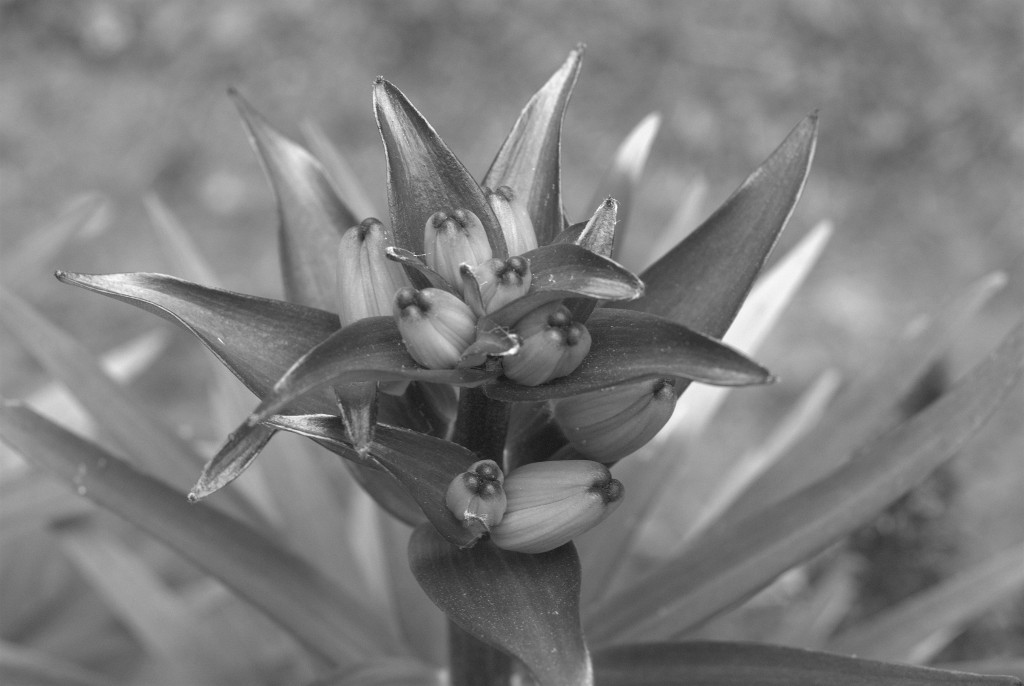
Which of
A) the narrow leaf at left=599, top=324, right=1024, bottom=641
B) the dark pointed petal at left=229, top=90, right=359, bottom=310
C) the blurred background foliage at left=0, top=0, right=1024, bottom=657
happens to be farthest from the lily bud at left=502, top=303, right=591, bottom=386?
the blurred background foliage at left=0, top=0, right=1024, bottom=657

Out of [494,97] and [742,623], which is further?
[494,97]

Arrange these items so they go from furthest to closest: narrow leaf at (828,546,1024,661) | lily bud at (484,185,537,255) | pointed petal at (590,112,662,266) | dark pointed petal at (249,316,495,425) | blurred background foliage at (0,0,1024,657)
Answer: blurred background foliage at (0,0,1024,657)
narrow leaf at (828,546,1024,661)
pointed petal at (590,112,662,266)
lily bud at (484,185,537,255)
dark pointed petal at (249,316,495,425)

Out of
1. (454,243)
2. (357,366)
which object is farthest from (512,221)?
(357,366)

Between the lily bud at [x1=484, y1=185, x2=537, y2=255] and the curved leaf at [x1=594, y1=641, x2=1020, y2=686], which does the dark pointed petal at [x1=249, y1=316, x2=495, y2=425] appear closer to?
the lily bud at [x1=484, y1=185, x2=537, y2=255]

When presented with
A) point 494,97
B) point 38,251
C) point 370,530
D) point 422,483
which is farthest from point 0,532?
point 494,97

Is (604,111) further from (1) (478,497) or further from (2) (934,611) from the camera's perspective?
(1) (478,497)

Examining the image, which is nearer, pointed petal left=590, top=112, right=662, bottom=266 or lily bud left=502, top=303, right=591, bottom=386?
lily bud left=502, top=303, right=591, bottom=386

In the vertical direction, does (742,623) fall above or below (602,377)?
below

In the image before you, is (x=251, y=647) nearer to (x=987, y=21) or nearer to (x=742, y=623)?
(x=742, y=623)
